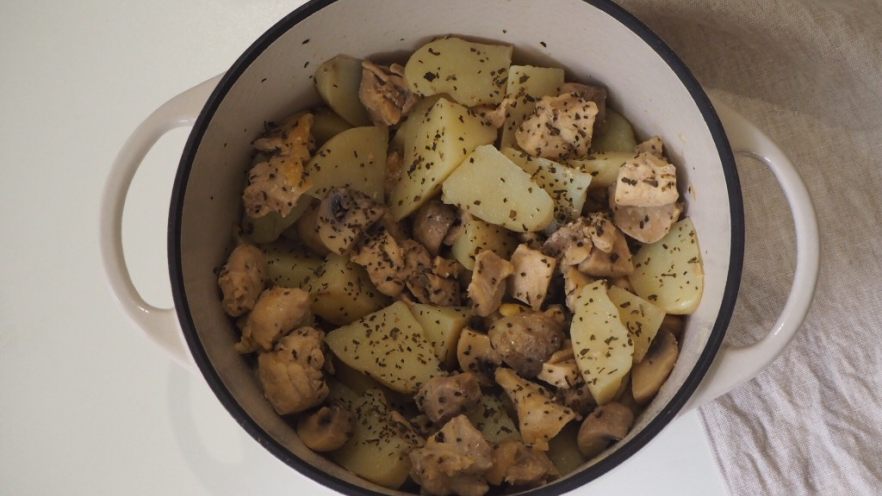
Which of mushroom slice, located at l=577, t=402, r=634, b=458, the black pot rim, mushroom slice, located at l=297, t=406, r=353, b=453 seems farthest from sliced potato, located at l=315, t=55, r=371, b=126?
mushroom slice, located at l=577, t=402, r=634, b=458

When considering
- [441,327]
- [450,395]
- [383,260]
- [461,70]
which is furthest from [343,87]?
[450,395]

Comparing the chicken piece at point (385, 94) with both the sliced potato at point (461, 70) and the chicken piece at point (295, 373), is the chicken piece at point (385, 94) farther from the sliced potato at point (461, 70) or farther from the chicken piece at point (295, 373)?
the chicken piece at point (295, 373)

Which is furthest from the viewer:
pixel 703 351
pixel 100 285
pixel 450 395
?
pixel 100 285

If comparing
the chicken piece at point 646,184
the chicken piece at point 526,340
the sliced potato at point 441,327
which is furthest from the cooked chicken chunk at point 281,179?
the chicken piece at point 646,184

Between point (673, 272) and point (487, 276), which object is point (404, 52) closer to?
point (487, 276)

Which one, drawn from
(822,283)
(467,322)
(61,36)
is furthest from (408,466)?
(61,36)

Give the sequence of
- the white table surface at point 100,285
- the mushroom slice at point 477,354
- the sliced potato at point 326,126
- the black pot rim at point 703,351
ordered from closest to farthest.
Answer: the black pot rim at point 703,351, the mushroom slice at point 477,354, the sliced potato at point 326,126, the white table surface at point 100,285
